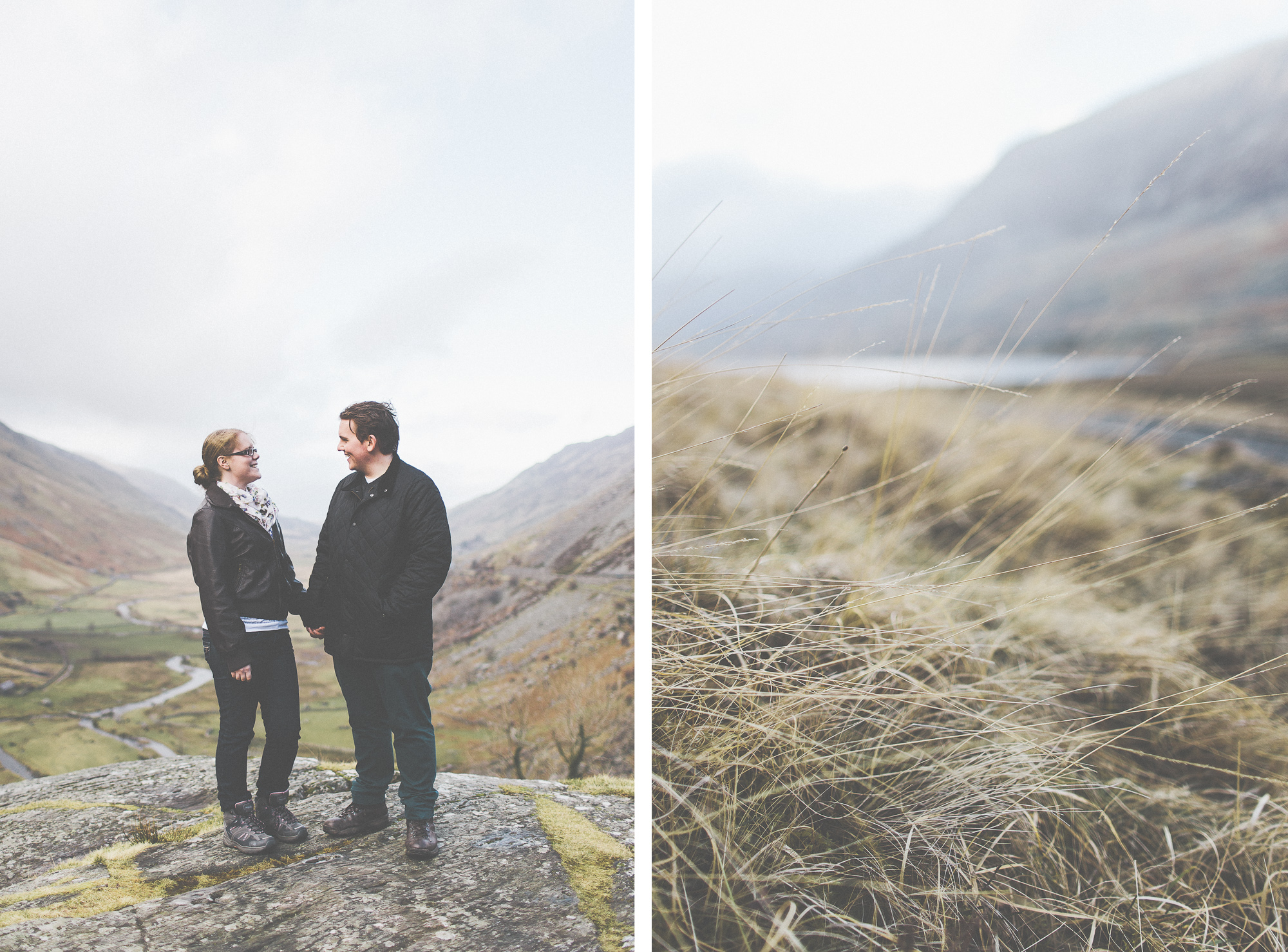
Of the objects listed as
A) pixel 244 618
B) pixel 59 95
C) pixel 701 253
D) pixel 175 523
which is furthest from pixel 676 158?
pixel 175 523

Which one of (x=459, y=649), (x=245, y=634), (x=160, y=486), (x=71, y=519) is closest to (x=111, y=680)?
(x=71, y=519)

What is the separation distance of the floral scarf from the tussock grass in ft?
3.61

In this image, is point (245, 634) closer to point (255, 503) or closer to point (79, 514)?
point (255, 503)

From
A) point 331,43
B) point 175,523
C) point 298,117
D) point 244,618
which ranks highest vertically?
point 331,43

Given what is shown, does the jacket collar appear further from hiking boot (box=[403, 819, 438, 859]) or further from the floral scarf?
hiking boot (box=[403, 819, 438, 859])

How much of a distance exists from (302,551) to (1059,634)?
2.09 m

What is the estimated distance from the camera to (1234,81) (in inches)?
38.6

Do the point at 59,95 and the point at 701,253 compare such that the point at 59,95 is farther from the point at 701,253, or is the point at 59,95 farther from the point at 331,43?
the point at 701,253

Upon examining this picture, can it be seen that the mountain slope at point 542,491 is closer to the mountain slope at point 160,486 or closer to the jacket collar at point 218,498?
the mountain slope at point 160,486

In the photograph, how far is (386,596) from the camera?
136 centimetres

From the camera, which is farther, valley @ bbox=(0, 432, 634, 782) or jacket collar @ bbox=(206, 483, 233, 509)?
valley @ bbox=(0, 432, 634, 782)

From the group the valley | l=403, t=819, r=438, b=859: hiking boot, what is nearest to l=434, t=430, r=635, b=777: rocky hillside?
the valley

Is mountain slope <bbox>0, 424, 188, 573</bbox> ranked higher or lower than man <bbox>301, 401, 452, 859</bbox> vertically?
higher

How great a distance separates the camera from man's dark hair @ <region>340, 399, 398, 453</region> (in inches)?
54.3
